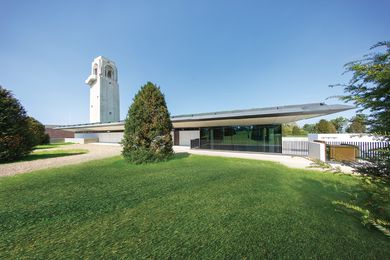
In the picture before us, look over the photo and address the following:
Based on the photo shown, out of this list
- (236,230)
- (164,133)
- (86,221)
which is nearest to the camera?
(236,230)

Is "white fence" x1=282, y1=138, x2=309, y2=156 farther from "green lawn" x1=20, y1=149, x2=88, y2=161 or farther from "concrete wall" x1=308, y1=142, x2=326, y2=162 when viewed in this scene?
"green lawn" x1=20, y1=149, x2=88, y2=161

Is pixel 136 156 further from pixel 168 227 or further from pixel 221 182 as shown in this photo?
pixel 168 227

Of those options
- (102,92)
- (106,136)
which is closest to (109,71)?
(102,92)

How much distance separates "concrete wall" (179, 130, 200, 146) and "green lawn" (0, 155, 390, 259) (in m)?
14.9

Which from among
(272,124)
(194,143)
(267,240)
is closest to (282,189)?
(267,240)

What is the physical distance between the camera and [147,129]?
9.25 m

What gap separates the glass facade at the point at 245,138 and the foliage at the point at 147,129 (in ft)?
28.4

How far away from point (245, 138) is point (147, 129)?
34.9 ft

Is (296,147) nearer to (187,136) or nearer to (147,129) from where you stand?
(187,136)

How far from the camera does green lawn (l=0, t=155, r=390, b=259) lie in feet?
7.42

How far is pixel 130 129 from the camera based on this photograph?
30.7 feet

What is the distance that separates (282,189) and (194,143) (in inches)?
533

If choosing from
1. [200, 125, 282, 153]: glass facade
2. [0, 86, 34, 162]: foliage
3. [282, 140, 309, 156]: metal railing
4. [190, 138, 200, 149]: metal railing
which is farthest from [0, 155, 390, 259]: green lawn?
[190, 138, 200, 149]: metal railing

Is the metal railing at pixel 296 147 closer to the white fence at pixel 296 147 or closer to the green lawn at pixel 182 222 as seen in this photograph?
the white fence at pixel 296 147
